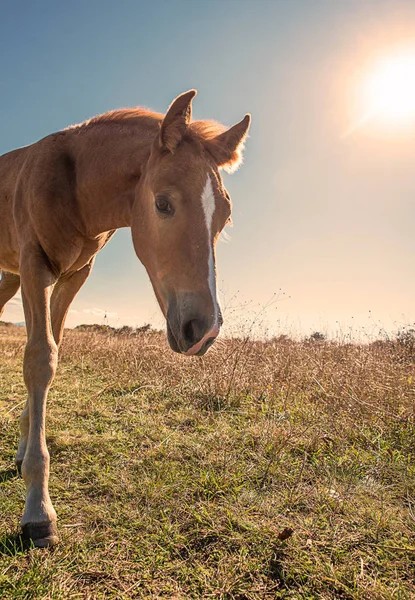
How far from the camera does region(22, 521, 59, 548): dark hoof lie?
204cm

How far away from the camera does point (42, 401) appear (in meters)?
2.56

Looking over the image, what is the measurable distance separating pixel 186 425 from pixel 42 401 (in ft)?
5.84

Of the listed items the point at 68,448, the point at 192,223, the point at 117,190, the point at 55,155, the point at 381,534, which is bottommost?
the point at 381,534

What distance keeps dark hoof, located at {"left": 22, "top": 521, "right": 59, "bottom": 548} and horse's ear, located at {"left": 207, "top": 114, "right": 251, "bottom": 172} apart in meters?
2.56

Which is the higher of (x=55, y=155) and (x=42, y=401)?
(x=55, y=155)

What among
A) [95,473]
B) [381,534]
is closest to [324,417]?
[381,534]

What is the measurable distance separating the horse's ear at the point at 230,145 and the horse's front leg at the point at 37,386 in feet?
5.01

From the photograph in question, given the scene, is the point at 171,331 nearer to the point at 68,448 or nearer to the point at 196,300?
the point at 196,300

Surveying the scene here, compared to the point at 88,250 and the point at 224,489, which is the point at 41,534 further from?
the point at 88,250

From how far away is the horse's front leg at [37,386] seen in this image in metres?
2.12

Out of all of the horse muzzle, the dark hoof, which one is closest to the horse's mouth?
the horse muzzle

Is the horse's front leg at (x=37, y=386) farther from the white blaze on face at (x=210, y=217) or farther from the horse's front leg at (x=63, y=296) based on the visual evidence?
the white blaze on face at (x=210, y=217)

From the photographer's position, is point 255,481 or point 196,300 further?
point 255,481

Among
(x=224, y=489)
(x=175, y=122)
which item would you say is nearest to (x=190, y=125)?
(x=175, y=122)
